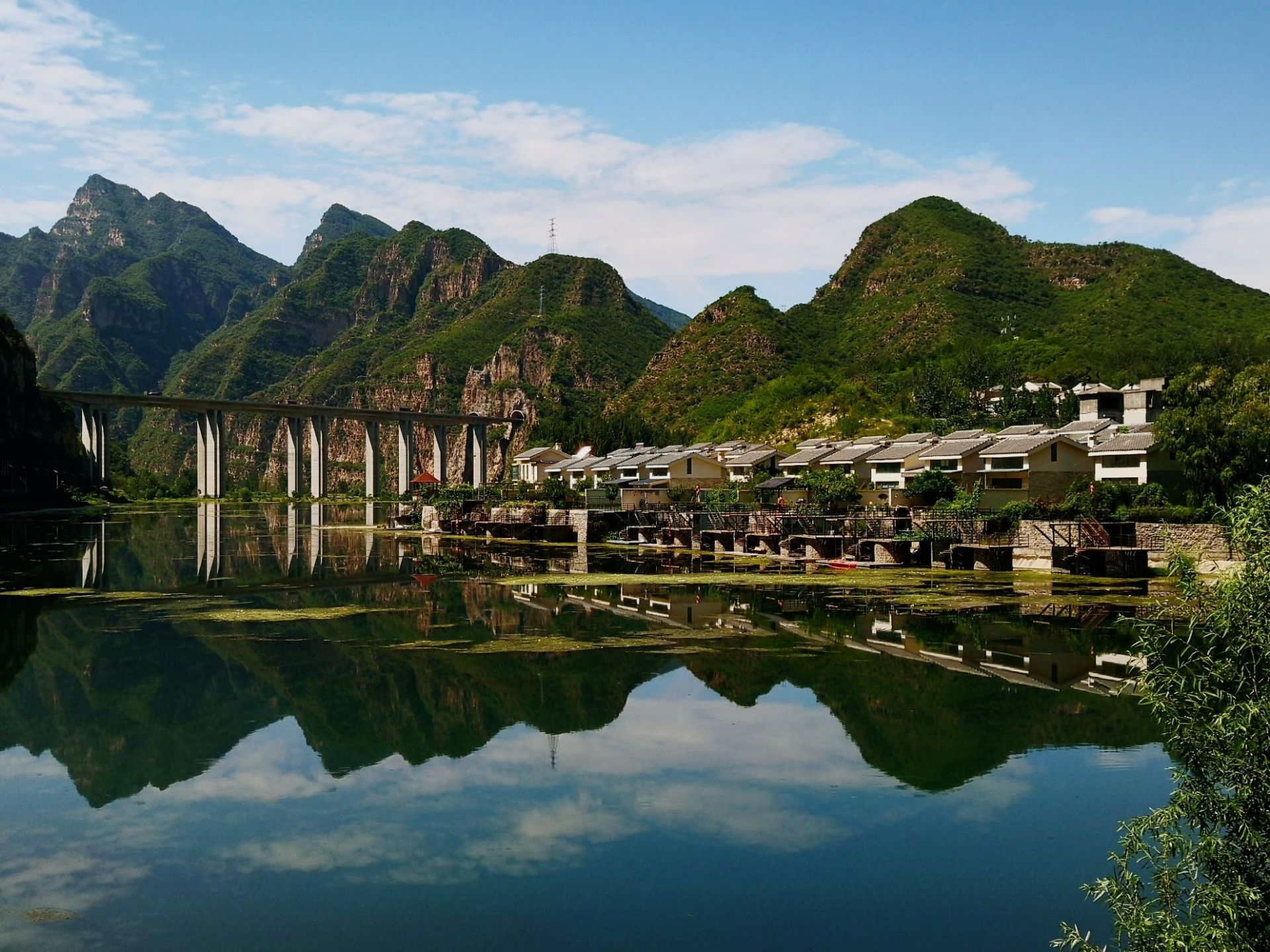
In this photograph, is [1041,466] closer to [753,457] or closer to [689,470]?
[753,457]

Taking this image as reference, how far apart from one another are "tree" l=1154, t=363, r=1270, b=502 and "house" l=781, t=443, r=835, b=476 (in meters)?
27.2

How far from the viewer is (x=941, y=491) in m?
56.3

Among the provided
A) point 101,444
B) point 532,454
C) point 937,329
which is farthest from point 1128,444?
point 101,444

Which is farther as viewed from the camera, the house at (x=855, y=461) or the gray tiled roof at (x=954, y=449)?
the house at (x=855, y=461)

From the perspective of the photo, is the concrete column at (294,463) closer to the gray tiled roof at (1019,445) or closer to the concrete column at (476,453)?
the concrete column at (476,453)

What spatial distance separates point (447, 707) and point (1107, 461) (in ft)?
140

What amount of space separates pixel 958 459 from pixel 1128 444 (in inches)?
449

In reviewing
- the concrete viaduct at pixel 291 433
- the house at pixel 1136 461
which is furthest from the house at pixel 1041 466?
the concrete viaduct at pixel 291 433

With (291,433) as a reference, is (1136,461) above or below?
below

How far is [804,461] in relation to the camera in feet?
235

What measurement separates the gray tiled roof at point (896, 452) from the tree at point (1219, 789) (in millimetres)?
55439

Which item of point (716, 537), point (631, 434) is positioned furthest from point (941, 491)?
point (631, 434)

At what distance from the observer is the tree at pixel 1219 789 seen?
7.65 meters

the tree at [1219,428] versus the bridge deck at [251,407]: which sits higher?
the bridge deck at [251,407]
